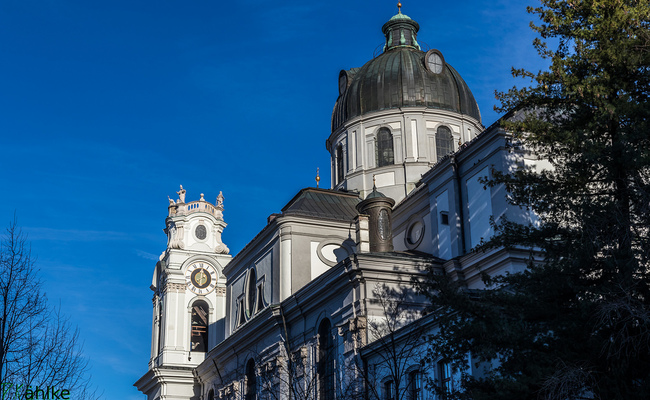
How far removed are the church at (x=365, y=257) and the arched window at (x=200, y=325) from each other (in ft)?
0.27

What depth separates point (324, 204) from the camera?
39438 millimetres

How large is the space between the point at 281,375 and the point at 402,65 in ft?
57.7

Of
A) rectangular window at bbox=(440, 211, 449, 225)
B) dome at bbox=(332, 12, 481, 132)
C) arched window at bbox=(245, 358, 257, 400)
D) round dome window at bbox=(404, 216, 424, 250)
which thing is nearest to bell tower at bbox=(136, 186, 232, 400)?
arched window at bbox=(245, 358, 257, 400)

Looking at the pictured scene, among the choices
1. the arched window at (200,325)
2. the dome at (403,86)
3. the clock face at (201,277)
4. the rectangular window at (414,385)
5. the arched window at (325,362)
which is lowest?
the rectangular window at (414,385)

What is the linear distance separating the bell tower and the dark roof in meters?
16.5

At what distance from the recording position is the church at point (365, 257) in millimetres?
28766

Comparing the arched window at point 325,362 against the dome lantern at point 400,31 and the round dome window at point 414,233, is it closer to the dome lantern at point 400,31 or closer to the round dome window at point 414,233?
the round dome window at point 414,233

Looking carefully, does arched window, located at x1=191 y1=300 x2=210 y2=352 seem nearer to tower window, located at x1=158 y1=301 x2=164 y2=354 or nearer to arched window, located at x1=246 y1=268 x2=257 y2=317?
tower window, located at x1=158 y1=301 x2=164 y2=354

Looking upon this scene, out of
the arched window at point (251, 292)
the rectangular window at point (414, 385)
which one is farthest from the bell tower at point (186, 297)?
the rectangular window at point (414, 385)

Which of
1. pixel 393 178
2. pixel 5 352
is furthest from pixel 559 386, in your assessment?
pixel 393 178

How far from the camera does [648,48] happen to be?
17.7 meters

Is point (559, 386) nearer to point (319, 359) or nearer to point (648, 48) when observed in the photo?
point (648, 48)

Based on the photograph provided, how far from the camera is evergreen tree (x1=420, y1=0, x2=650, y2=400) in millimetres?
15523

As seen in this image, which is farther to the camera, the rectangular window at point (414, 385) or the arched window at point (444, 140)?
the arched window at point (444, 140)
